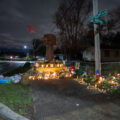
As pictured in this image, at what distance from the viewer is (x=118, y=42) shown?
25.6 meters

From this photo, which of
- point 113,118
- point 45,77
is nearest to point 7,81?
point 45,77

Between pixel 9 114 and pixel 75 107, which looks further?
pixel 75 107

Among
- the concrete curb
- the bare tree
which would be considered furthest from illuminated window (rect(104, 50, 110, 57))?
the concrete curb

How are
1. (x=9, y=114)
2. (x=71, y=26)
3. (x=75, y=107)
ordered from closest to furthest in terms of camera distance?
(x=9, y=114) < (x=75, y=107) < (x=71, y=26)

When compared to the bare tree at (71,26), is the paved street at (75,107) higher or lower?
lower

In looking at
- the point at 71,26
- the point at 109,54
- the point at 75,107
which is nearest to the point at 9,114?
the point at 75,107

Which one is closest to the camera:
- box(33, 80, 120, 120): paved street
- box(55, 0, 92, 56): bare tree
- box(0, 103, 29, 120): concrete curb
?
box(0, 103, 29, 120): concrete curb

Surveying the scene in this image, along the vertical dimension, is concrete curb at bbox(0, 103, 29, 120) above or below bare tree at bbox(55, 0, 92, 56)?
below

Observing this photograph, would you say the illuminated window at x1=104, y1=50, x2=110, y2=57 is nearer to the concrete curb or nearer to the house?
the house

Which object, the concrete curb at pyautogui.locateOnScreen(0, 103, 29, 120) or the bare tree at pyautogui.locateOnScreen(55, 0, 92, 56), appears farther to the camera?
the bare tree at pyautogui.locateOnScreen(55, 0, 92, 56)

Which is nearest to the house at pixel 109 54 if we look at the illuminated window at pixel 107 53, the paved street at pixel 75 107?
the illuminated window at pixel 107 53

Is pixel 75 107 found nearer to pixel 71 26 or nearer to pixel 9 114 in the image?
pixel 9 114

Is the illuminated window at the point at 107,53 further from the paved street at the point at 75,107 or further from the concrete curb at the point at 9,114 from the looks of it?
the concrete curb at the point at 9,114

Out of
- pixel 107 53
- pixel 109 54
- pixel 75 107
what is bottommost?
pixel 75 107
